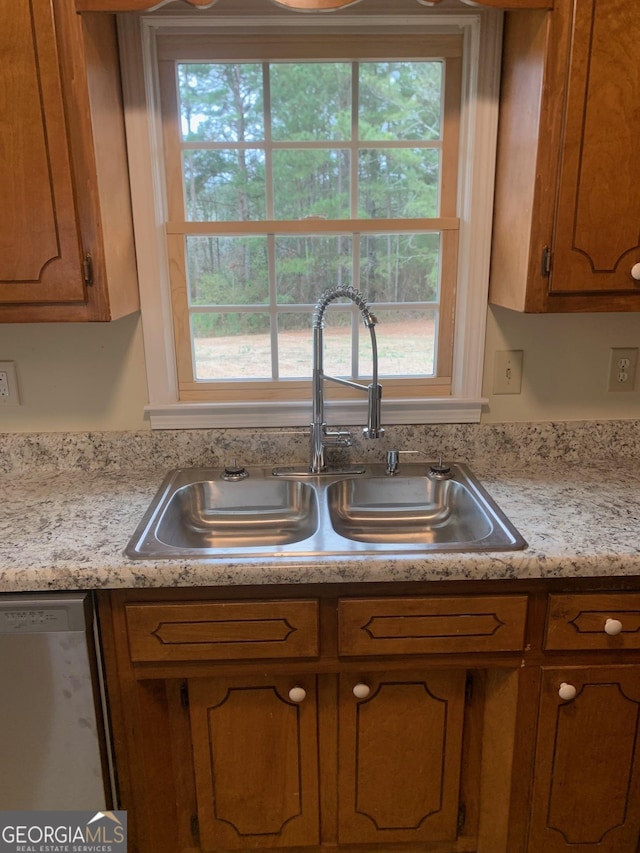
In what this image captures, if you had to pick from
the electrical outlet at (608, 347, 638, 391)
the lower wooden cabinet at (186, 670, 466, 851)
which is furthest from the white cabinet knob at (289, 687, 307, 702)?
the electrical outlet at (608, 347, 638, 391)

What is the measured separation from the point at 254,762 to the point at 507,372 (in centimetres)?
117

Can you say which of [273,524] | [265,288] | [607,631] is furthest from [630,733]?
[265,288]

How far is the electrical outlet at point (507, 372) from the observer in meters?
1.72

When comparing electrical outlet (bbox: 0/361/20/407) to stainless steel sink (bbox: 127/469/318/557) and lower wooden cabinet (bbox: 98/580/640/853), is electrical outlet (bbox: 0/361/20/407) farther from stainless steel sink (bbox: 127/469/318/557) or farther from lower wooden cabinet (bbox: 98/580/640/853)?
lower wooden cabinet (bbox: 98/580/640/853)

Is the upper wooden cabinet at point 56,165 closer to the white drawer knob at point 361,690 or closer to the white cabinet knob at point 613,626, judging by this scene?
the white drawer knob at point 361,690

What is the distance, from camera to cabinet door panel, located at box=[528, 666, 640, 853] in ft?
4.28

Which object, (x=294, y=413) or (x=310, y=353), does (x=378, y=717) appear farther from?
(x=310, y=353)

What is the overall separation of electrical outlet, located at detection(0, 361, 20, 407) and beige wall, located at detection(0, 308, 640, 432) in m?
0.02

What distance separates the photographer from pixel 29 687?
124 centimetres

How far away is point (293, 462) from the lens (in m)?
1.75

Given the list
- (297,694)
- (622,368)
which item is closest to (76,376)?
(297,694)

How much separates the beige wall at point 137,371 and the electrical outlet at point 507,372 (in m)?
0.02

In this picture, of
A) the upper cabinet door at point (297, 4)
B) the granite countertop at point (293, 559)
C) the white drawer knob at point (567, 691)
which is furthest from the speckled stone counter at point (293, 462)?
the upper cabinet door at point (297, 4)
